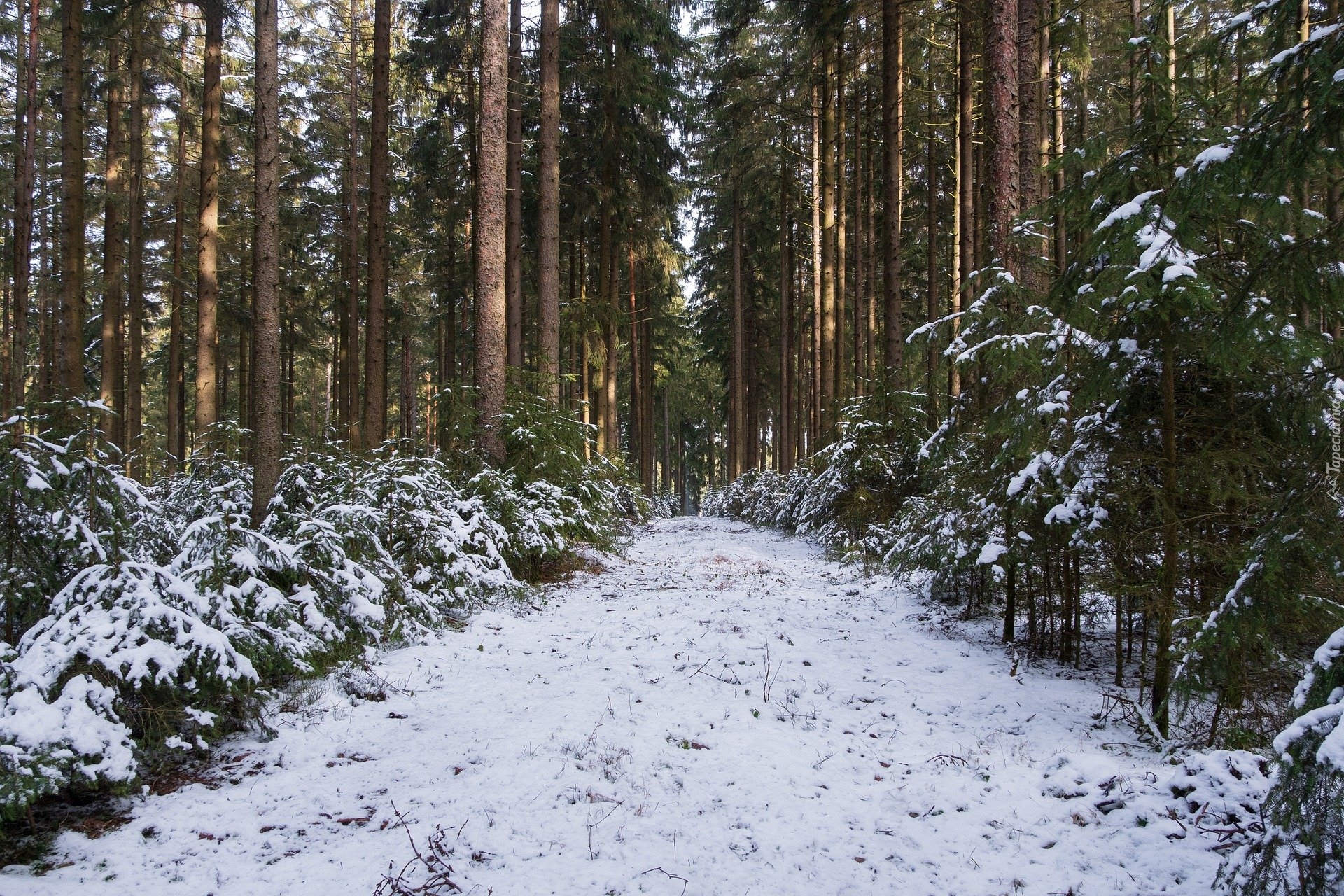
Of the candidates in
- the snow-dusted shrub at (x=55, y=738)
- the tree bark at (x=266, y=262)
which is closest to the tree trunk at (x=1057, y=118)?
the tree bark at (x=266, y=262)

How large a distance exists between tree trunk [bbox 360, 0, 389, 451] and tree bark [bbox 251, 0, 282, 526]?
4771 millimetres

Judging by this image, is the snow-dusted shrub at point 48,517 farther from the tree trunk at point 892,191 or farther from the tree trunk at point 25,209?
the tree trunk at point 892,191

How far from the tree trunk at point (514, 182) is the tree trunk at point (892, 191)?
753 centimetres

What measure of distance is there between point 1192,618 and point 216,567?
18.0 ft

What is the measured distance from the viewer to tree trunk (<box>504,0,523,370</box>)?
48.4ft

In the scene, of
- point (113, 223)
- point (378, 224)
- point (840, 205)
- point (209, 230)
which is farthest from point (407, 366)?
point (840, 205)

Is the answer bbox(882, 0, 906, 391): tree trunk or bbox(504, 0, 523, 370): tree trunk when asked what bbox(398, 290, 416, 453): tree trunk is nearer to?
bbox(504, 0, 523, 370): tree trunk

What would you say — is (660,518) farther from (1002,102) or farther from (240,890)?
(240,890)

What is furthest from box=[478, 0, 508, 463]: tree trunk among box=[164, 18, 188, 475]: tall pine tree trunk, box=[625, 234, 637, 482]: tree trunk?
box=[625, 234, 637, 482]: tree trunk

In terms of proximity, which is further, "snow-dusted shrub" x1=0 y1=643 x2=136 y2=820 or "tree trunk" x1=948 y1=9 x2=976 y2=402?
"tree trunk" x1=948 y1=9 x2=976 y2=402

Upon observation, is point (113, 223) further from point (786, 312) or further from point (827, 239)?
point (786, 312)

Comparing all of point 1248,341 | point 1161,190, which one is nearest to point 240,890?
point 1248,341

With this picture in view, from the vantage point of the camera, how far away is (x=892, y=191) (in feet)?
40.3

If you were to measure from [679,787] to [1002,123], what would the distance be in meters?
6.96
